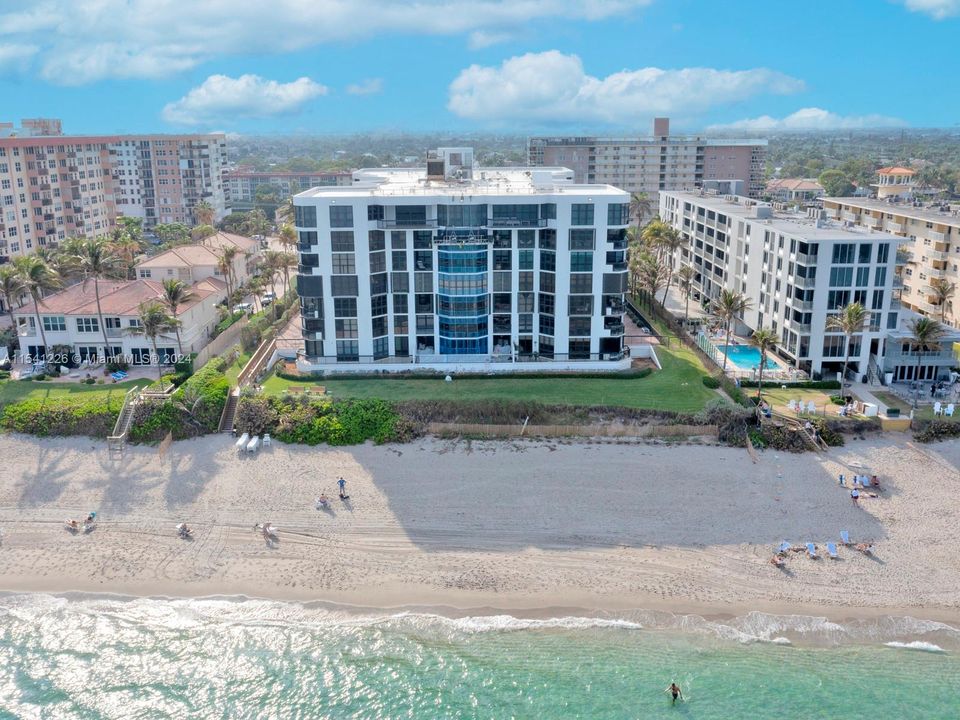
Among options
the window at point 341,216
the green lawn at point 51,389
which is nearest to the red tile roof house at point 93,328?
the green lawn at point 51,389

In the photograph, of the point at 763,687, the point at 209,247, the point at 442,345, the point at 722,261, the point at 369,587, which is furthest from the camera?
the point at 209,247

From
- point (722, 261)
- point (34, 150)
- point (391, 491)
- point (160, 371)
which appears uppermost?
point (34, 150)

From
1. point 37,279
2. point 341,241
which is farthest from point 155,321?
point 341,241

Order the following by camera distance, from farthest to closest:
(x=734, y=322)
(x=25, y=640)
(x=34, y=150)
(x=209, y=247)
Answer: (x=34, y=150) → (x=209, y=247) → (x=734, y=322) → (x=25, y=640)

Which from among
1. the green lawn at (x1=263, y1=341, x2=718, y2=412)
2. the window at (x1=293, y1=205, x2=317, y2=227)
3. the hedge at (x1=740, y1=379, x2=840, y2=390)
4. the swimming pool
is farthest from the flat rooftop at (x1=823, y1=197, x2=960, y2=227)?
the window at (x1=293, y1=205, x2=317, y2=227)

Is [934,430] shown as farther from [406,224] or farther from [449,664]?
[406,224]

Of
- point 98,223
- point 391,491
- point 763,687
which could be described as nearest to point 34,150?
point 98,223

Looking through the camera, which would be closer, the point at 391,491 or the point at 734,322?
the point at 391,491

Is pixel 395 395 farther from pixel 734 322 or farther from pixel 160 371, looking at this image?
pixel 734 322
